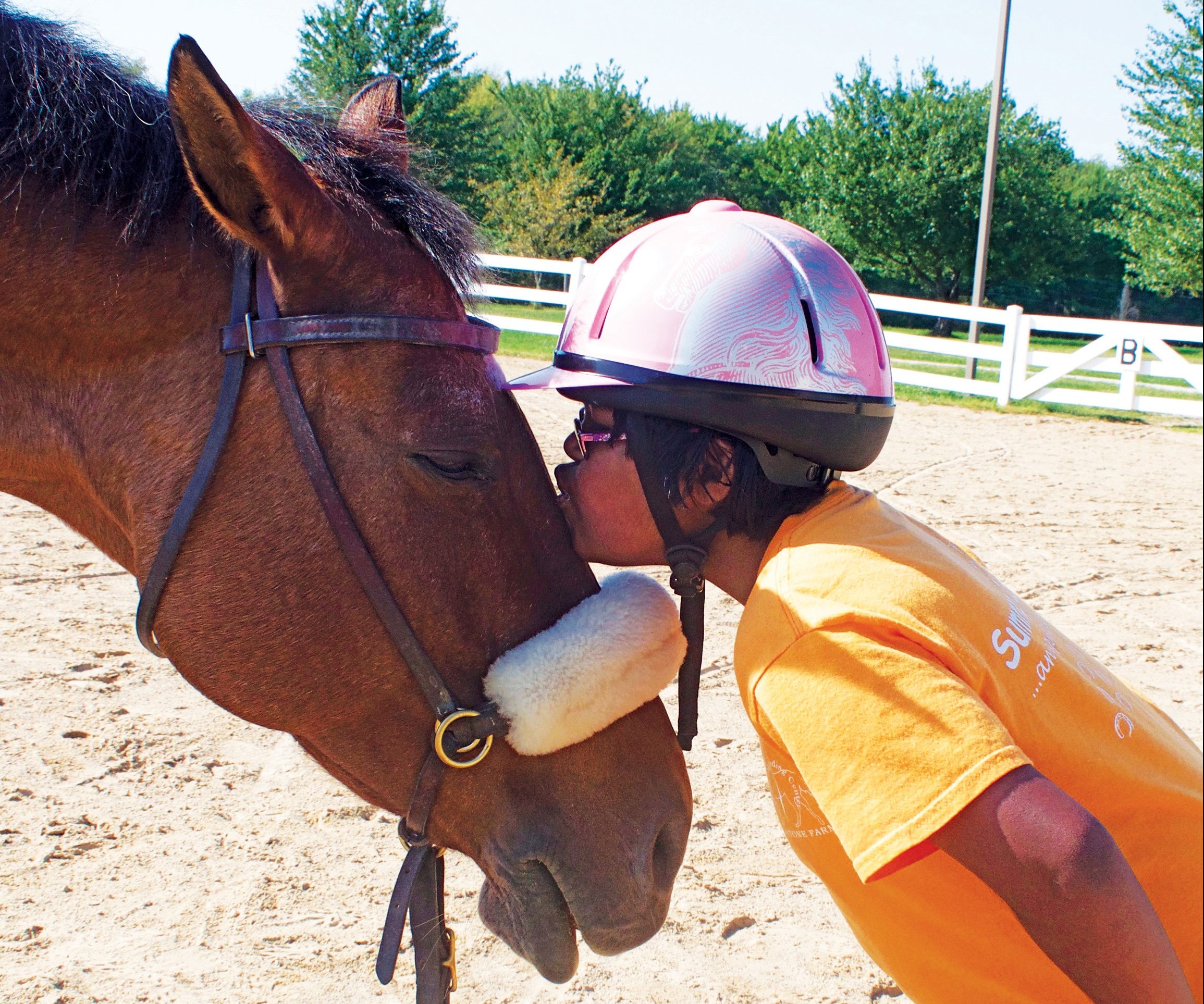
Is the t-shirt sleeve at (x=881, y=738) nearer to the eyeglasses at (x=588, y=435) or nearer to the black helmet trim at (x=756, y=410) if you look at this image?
the black helmet trim at (x=756, y=410)

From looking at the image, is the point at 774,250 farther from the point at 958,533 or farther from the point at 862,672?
the point at 958,533

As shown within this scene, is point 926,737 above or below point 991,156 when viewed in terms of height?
below

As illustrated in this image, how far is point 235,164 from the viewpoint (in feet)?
4.50

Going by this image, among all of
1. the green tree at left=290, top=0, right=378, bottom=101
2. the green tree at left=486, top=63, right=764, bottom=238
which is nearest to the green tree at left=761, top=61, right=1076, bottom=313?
the green tree at left=486, top=63, right=764, bottom=238

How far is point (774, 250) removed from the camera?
5.57 ft

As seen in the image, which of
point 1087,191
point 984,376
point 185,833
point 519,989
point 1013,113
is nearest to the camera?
point 519,989

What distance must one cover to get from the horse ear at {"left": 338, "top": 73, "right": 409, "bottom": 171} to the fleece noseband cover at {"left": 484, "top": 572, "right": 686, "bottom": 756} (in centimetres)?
90

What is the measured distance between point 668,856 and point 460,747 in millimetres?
389

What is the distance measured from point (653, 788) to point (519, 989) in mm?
955

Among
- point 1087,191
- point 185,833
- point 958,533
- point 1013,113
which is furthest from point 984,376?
point 1087,191

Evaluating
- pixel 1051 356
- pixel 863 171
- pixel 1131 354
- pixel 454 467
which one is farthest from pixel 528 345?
pixel 863 171

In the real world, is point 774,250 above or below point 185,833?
above

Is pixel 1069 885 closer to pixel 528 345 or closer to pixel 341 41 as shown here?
pixel 528 345

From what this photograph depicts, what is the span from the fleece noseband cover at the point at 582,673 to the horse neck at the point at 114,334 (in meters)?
0.58
